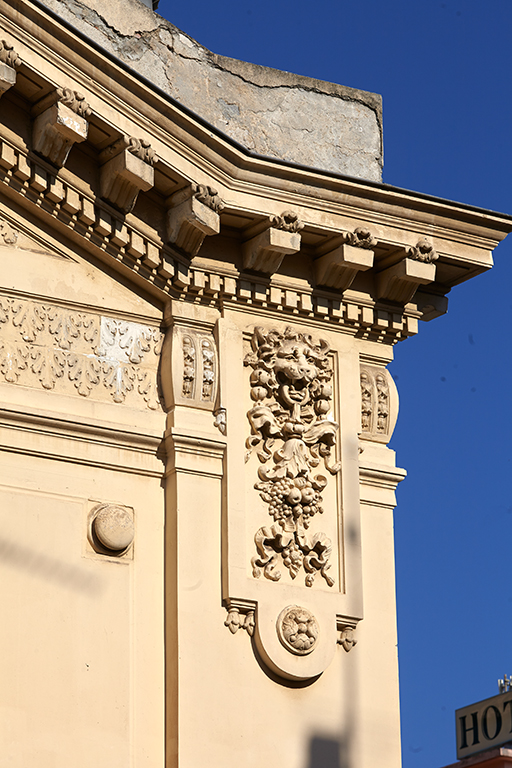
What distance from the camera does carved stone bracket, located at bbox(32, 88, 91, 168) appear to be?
8781mm

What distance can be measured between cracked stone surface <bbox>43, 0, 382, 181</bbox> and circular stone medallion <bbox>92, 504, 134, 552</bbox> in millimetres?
2825

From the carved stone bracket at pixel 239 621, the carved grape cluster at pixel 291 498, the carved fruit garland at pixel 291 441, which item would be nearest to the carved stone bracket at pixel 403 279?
the carved fruit garland at pixel 291 441

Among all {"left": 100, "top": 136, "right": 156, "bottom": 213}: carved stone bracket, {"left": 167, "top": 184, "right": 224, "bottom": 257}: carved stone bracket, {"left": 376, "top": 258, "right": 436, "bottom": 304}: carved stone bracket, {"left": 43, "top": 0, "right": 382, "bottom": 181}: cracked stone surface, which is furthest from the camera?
{"left": 376, "top": 258, "right": 436, "bottom": 304}: carved stone bracket

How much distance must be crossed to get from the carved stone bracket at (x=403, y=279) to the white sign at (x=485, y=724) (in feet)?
21.8

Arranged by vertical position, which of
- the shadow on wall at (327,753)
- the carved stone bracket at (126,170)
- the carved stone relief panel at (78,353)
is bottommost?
the shadow on wall at (327,753)

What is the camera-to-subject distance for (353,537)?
966cm

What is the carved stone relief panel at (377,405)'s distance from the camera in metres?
10.1

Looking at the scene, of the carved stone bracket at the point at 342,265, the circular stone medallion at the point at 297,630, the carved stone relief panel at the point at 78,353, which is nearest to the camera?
the carved stone relief panel at the point at 78,353

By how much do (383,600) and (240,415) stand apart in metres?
1.54

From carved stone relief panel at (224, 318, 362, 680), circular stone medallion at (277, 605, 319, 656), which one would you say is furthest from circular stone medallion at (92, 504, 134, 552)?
circular stone medallion at (277, 605, 319, 656)

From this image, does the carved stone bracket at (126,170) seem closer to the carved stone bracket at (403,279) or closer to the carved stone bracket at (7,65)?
the carved stone bracket at (7,65)

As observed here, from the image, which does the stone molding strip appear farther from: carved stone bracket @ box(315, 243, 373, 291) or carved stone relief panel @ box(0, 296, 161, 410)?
carved stone bracket @ box(315, 243, 373, 291)

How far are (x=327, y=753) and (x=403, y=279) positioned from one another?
3.22 metres

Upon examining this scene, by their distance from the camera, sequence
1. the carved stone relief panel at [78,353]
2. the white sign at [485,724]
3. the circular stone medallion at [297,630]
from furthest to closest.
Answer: the white sign at [485,724] < the circular stone medallion at [297,630] < the carved stone relief panel at [78,353]
